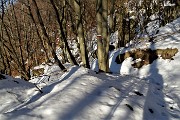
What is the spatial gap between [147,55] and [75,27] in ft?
24.7

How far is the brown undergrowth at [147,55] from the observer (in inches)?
445

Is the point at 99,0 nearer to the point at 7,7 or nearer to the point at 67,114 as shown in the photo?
the point at 67,114

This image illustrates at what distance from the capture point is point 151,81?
31.5 feet

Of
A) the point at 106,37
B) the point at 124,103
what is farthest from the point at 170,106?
the point at 106,37

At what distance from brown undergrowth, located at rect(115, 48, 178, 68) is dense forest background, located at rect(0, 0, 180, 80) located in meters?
1.51

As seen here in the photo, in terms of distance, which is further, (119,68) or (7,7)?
(7,7)

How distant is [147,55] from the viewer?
1199 cm

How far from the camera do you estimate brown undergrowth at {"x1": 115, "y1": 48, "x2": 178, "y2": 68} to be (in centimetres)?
1131

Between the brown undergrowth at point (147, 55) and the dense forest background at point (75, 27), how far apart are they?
1512 mm

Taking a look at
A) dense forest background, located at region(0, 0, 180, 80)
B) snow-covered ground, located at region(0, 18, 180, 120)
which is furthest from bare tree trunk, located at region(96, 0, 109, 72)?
snow-covered ground, located at region(0, 18, 180, 120)

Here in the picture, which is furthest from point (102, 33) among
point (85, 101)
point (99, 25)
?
point (85, 101)

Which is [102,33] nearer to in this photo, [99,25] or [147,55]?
[99,25]

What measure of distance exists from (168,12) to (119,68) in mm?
8752

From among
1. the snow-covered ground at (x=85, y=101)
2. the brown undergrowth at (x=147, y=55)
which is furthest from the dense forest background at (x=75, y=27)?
the snow-covered ground at (x=85, y=101)
